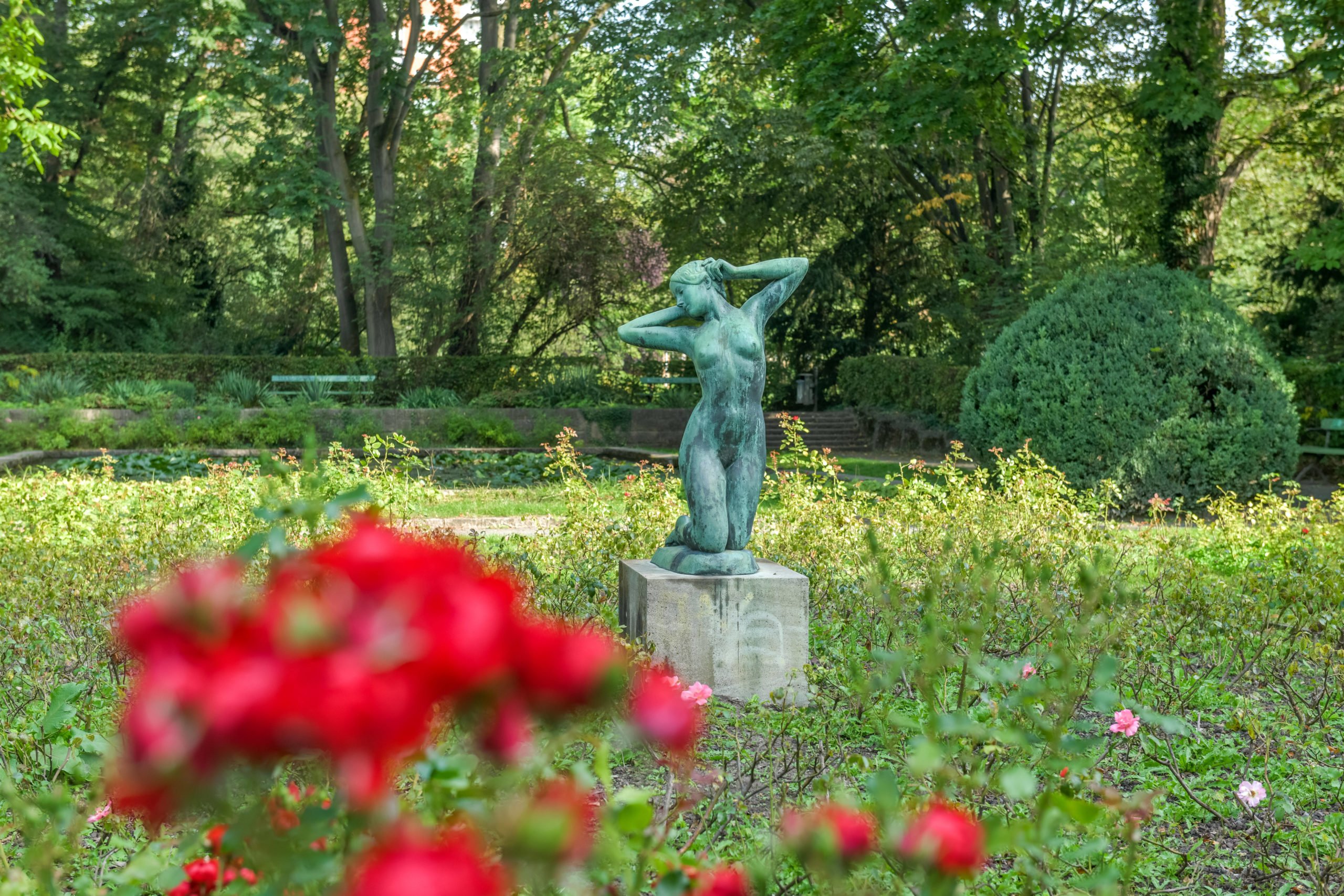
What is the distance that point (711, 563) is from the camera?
16.4 ft

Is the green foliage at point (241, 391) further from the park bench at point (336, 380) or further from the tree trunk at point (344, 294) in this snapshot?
the tree trunk at point (344, 294)

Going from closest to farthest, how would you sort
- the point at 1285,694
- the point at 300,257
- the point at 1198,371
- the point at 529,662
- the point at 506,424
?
1. the point at 529,662
2. the point at 1285,694
3. the point at 1198,371
4. the point at 506,424
5. the point at 300,257

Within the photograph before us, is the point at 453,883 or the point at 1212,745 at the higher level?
the point at 453,883

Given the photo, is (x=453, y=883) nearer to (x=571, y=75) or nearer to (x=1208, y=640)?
(x=1208, y=640)

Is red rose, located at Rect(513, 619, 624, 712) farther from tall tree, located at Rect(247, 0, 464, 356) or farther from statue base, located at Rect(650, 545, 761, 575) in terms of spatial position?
tall tree, located at Rect(247, 0, 464, 356)

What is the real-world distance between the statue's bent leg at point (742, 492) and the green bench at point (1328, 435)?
994cm

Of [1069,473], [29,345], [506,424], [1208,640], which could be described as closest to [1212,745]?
[1208,640]

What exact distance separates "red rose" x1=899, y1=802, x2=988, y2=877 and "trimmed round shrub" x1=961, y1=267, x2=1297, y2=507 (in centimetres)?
981

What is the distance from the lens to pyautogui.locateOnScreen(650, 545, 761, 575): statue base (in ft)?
16.4

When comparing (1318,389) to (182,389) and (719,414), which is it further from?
(182,389)

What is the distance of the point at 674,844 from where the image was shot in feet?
8.84

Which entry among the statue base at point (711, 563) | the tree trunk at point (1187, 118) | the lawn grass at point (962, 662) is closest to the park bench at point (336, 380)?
the lawn grass at point (962, 662)

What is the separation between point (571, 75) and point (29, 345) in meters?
12.6

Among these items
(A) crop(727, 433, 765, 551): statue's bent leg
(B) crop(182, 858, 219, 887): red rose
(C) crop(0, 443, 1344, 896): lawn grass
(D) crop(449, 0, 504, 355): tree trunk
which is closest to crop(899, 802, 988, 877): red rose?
(C) crop(0, 443, 1344, 896): lawn grass
